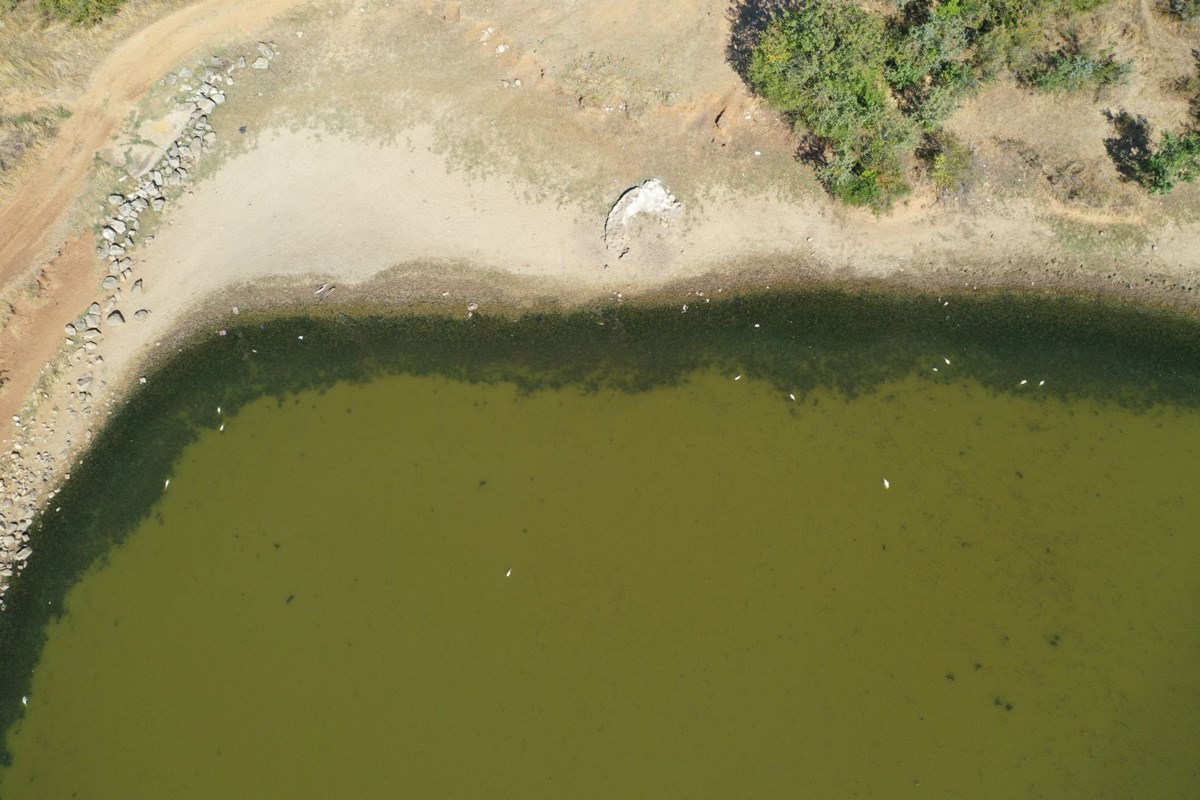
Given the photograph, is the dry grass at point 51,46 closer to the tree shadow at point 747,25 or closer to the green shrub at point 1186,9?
the tree shadow at point 747,25

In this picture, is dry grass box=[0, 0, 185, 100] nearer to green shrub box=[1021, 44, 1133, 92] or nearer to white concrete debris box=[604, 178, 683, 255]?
white concrete debris box=[604, 178, 683, 255]

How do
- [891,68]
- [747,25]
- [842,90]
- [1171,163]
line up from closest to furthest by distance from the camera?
[842,90]
[1171,163]
[891,68]
[747,25]

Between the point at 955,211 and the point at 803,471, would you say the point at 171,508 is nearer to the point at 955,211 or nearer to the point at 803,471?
the point at 803,471

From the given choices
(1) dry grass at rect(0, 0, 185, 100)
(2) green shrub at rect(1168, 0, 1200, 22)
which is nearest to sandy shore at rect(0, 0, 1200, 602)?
(1) dry grass at rect(0, 0, 185, 100)

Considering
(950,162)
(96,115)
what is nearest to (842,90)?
(950,162)

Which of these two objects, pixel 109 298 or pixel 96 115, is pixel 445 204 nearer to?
pixel 109 298

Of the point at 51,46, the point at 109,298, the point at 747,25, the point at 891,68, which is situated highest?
the point at 51,46
